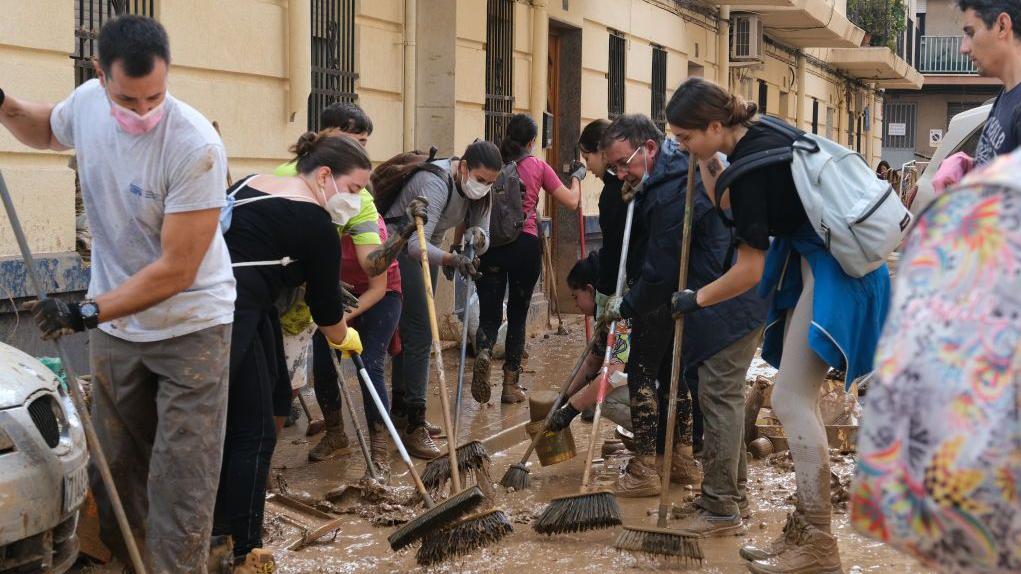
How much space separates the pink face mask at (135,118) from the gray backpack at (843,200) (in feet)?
6.25

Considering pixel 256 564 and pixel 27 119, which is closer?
pixel 27 119

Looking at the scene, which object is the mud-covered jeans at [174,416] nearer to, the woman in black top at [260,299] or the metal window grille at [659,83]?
the woman in black top at [260,299]

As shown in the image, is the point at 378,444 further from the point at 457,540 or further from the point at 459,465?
the point at 457,540

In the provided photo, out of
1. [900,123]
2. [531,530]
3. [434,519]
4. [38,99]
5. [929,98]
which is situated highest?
[929,98]

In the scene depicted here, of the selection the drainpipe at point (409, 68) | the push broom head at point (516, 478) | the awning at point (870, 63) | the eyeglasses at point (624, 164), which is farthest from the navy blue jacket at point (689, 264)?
the awning at point (870, 63)

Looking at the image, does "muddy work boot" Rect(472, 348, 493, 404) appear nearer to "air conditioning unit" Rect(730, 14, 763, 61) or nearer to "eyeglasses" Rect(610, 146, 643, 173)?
"eyeglasses" Rect(610, 146, 643, 173)

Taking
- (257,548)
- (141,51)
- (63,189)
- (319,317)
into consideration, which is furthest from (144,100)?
(63,189)

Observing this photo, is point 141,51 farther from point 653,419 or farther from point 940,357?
point 653,419

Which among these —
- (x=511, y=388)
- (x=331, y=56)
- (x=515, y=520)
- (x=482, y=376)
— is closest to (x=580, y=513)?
(x=515, y=520)

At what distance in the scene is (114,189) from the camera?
343 centimetres

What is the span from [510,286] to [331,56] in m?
2.24

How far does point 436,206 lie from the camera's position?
6.56m

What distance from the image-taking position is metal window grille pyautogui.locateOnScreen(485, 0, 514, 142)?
11.5 m

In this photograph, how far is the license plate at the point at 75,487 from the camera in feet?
12.4
